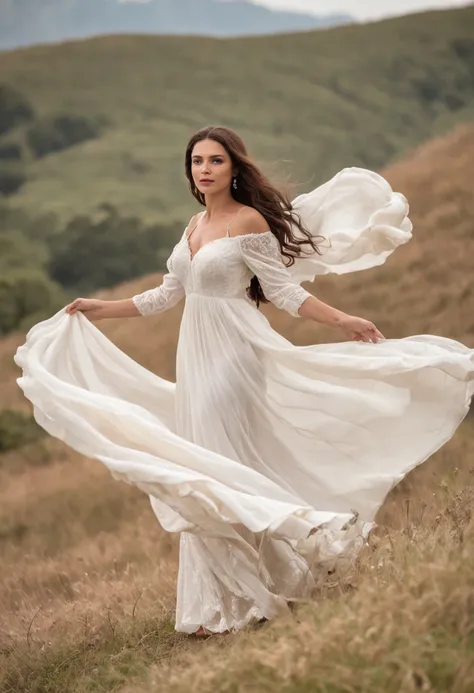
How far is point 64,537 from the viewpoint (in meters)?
11.0

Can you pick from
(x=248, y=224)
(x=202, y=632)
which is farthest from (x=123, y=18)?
(x=202, y=632)

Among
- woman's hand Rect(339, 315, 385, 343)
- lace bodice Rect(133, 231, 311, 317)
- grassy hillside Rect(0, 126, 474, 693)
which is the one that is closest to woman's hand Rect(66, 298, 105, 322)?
lace bodice Rect(133, 231, 311, 317)

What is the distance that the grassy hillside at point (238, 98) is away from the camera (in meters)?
42.8

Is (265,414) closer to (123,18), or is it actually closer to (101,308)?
(101,308)

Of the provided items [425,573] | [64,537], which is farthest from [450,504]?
[64,537]

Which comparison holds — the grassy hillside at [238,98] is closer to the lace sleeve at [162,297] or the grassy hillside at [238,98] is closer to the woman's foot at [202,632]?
the lace sleeve at [162,297]

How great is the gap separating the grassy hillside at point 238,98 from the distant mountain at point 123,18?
13.6 meters

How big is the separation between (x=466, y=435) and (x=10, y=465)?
6.78m

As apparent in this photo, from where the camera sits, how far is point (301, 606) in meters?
4.40

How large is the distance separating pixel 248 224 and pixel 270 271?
287mm

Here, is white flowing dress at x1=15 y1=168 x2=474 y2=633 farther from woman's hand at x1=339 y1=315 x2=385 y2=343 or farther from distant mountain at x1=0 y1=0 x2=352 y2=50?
distant mountain at x1=0 y1=0 x2=352 y2=50

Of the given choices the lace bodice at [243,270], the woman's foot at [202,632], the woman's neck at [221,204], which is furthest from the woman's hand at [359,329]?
the woman's foot at [202,632]

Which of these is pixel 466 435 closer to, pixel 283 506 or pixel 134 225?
pixel 283 506

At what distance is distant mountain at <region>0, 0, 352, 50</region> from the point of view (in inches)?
2702
